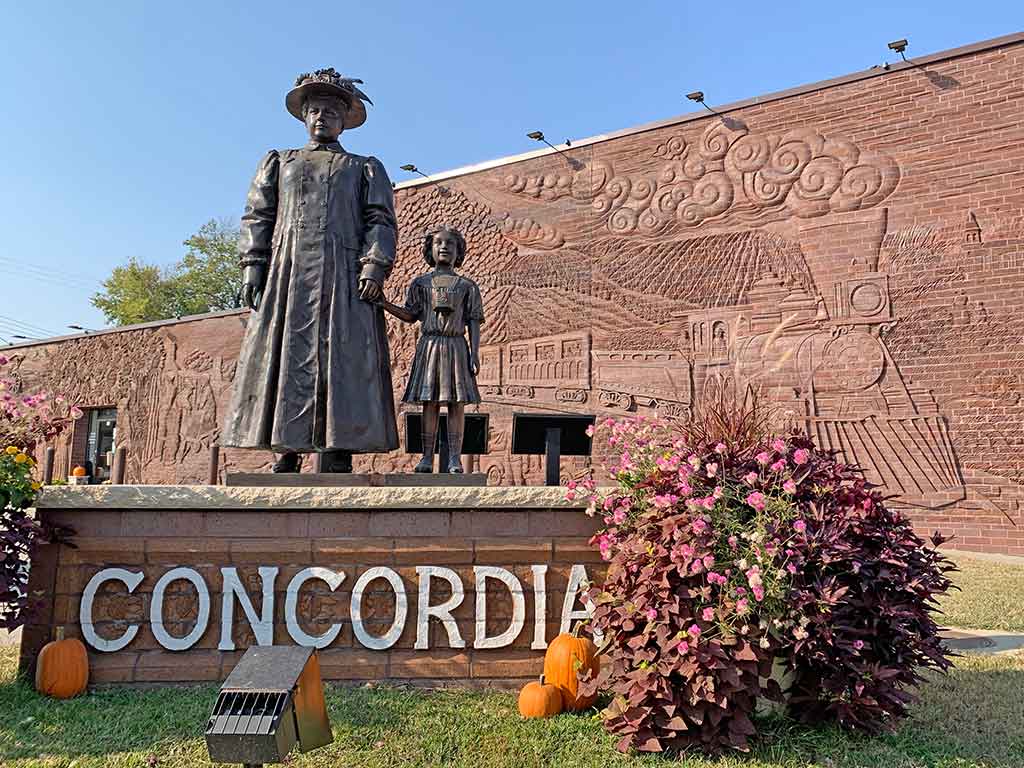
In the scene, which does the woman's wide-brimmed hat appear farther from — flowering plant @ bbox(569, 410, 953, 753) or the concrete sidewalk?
the concrete sidewalk

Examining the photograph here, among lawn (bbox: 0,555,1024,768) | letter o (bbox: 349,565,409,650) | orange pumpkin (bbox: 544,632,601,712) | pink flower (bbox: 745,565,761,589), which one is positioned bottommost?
lawn (bbox: 0,555,1024,768)

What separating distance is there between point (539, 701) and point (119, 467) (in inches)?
592

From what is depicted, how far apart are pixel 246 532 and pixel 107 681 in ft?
3.08

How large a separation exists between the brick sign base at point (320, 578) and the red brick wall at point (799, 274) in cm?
812

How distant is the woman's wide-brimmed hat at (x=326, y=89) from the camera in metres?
4.38

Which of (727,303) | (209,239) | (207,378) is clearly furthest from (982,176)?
(209,239)

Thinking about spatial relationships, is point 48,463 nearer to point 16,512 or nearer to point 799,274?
point 16,512

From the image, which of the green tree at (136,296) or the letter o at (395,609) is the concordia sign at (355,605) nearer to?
the letter o at (395,609)

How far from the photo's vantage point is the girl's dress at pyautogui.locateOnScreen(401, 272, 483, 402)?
15.5ft

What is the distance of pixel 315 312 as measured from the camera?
4230 millimetres

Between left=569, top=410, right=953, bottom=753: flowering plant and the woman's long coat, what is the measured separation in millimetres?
1872

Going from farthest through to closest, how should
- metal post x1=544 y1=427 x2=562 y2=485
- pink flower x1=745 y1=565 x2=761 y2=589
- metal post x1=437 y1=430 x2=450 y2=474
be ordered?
metal post x1=544 y1=427 x2=562 y2=485 < metal post x1=437 y1=430 x2=450 y2=474 < pink flower x1=745 y1=565 x2=761 y2=589

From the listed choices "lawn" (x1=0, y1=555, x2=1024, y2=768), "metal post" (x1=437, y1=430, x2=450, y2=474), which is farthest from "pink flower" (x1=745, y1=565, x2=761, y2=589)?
"metal post" (x1=437, y1=430, x2=450, y2=474)

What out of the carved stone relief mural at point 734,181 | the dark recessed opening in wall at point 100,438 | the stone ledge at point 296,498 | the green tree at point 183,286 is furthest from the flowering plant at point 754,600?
the green tree at point 183,286
